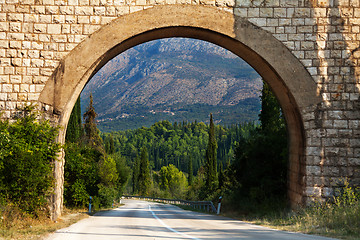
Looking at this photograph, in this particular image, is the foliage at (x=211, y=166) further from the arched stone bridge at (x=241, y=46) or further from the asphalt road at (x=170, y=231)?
the asphalt road at (x=170, y=231)

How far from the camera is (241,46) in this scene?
38.2 feet

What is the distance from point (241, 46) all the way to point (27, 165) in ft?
21.5

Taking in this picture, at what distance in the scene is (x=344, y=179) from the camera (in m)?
11.1

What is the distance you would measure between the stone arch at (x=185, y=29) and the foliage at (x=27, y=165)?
1.71 ft

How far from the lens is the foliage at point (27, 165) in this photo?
409 inches

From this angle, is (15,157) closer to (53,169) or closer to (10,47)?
(53,169)

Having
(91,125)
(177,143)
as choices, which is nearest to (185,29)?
(91,125)

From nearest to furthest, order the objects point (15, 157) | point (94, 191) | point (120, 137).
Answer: point (15, 157)
point (94, 191)
point (120, 137)

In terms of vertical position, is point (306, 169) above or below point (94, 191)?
above

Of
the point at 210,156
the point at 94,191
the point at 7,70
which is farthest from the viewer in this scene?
A: the point at 210,156

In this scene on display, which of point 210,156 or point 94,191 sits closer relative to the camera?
point 94,191

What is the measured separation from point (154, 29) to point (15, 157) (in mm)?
4966

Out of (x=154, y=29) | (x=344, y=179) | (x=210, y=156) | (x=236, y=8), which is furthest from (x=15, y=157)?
(x=210, y=156)

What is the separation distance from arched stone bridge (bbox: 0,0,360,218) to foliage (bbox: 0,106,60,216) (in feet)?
1.59
